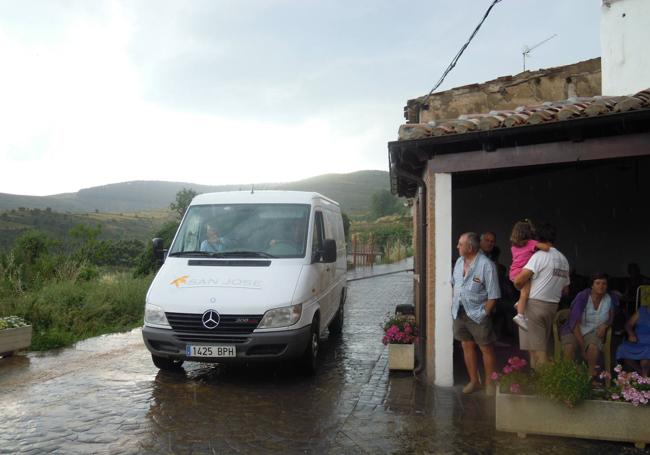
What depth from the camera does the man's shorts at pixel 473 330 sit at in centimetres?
577

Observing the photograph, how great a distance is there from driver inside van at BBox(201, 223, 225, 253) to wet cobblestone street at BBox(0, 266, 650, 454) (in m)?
1.56

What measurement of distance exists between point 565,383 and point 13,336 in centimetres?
746

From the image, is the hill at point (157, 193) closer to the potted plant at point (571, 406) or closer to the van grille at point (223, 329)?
the van grille at point (223, 329)

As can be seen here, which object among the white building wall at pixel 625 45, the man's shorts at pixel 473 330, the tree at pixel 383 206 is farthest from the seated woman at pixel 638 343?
the tree at pixel 383 206

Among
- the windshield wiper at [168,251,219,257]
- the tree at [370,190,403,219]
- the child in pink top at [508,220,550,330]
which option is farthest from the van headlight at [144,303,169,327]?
the tree at [370,190,403,219]

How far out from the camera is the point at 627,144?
206 inches

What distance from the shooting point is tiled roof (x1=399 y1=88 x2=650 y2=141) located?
5.03 m

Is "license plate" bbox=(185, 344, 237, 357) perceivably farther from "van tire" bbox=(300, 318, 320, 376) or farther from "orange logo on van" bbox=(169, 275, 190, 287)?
"van tire" bbox=(300, 318, 320, 376)

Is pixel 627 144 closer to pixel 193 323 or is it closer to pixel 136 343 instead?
pixel 193 323

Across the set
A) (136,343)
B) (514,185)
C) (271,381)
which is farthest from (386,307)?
(271,381)

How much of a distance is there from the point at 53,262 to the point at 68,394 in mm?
8969

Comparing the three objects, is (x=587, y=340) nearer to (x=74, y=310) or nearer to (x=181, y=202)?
(x=74, y=310)

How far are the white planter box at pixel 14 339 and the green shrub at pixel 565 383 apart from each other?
23.6 ft

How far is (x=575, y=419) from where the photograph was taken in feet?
15.7
